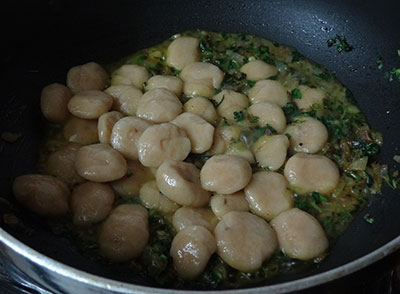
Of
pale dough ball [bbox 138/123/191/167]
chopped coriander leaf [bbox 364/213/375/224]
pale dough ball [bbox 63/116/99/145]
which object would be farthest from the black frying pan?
pale dough ball [bbox 138/123/191/167]

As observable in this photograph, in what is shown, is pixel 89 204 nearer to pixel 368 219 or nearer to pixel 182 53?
pixel 182 53

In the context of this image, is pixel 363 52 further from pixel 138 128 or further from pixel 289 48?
pixel 138 128

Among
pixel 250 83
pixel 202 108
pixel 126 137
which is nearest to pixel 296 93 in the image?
pixel 250 83

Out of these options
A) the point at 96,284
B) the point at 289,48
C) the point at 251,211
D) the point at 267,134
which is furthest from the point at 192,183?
the point at 289,48

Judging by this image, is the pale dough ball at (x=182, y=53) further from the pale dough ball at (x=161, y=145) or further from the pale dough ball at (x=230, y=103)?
the pale dough ball at (x=161, y=145)

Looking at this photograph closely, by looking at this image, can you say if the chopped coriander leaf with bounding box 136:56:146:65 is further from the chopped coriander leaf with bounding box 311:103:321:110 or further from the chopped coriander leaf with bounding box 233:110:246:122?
the chopped coriander leaf with bounding box 311:103:321:110

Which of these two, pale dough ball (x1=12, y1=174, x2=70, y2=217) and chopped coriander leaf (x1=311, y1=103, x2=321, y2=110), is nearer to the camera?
pale dough ball (x1=12, y1=174, x2=70, y2=217)
